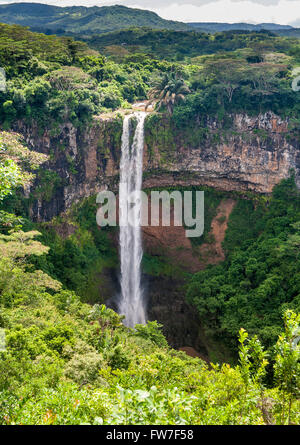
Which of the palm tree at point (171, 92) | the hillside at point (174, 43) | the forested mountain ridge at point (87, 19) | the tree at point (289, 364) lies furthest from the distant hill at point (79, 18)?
the tree at point (289, 364)

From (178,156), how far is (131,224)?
17.7ft

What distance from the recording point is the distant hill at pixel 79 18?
62.6 meters

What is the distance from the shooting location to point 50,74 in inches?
899

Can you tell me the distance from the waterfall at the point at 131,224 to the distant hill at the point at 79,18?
130ft

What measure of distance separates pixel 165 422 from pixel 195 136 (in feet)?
74.8

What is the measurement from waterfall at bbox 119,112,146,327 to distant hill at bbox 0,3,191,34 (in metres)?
39.5

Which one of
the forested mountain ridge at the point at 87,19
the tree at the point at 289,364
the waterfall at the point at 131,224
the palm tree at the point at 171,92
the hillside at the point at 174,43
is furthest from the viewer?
the forested mountain ridge at the point at 87,19

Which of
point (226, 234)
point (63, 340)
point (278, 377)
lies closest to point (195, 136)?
point (226, 234)

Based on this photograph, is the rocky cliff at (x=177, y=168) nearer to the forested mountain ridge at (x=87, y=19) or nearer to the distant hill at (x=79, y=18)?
the distant hill at (x=79, y=18)

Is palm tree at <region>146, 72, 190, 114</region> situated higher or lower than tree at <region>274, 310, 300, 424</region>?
higher

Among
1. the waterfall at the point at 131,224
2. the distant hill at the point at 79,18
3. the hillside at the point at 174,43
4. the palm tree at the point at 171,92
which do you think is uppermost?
the distant hill at the point at 79,18

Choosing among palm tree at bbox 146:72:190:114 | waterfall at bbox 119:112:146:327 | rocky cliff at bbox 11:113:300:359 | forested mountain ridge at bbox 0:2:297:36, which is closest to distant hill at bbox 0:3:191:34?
forested mountain ridge at bbox 0:2:297:36

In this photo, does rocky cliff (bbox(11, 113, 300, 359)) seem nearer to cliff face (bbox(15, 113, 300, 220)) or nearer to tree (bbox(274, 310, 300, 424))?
cliff face (bbox(15, 113, 300, 220))

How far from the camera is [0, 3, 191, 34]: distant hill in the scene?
205 ft
